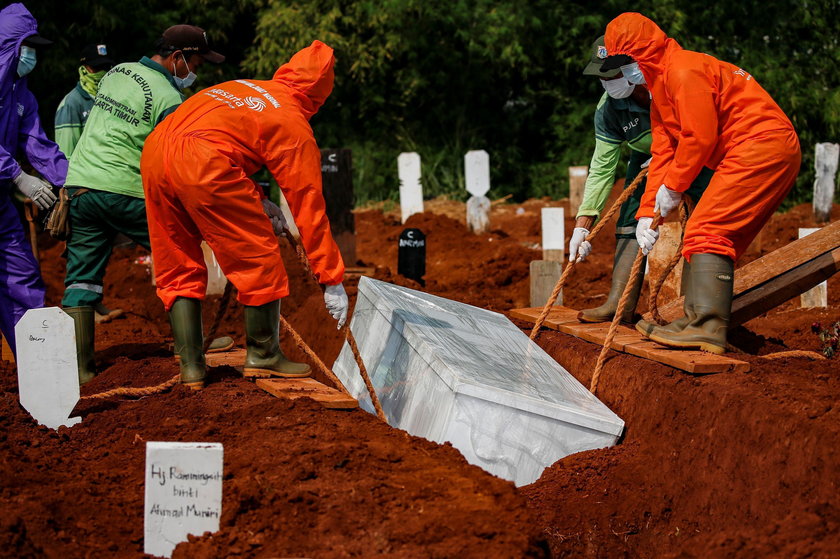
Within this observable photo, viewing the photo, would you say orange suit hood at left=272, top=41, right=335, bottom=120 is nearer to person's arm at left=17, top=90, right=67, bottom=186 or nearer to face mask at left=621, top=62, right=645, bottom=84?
face mask at left=621, top=62, right=645, bottom=84

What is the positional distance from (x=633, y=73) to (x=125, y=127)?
9.27 feet

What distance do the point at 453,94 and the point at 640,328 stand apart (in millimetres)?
12766

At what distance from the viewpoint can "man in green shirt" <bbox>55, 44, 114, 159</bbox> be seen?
23.3ft

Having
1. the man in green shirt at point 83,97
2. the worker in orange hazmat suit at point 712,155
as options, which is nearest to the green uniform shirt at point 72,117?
the man in green shirt at point 83,97

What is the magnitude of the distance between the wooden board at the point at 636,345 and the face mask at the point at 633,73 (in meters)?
1.40

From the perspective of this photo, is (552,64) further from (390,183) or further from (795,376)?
(795,376)

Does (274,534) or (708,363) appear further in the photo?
(708,363)

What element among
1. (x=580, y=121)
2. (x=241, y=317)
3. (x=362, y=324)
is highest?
(x=580, y=121)

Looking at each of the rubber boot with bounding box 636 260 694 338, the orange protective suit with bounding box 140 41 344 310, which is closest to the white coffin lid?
the rubber boot with bounding box 636 260 694 338

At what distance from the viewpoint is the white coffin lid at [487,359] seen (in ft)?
13.7

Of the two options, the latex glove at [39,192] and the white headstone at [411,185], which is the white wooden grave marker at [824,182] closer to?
the white headstone at [411,185]

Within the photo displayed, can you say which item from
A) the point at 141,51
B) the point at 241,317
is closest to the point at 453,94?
the point at 141,51

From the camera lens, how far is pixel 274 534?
3.22m

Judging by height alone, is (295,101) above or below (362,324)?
above
